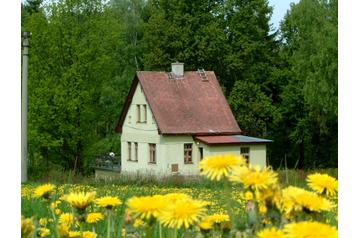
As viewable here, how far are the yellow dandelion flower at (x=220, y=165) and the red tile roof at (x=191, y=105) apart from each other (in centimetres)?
114

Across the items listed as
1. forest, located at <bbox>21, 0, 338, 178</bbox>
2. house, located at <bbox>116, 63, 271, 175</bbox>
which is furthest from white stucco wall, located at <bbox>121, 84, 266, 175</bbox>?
forest, located at <bbox>21, 0, 338, 178</bbox>

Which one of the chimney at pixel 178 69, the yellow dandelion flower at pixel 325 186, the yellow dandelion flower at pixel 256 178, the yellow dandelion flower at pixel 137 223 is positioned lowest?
the yellow dandelion flower at pixel 137 223

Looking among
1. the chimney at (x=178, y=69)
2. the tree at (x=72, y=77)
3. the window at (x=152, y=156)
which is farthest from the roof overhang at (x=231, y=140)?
the tree at (x=72, y=77)

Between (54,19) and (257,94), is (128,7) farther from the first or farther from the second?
(54,19)

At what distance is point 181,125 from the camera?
6.46ft

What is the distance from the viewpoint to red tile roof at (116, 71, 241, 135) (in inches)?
70.8

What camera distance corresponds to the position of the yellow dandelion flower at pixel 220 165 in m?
0.51

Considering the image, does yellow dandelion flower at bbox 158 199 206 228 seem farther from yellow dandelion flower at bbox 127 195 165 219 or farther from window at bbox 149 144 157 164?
window at bbox 149 144 157 164

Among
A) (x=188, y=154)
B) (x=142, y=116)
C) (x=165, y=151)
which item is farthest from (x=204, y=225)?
(x=142, y=116)

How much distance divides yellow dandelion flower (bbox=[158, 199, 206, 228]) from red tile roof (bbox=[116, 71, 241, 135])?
1166 millimetres

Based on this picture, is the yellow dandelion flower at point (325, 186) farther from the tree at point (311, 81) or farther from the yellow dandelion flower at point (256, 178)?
the tree at point (311, 81)

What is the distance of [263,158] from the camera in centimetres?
134

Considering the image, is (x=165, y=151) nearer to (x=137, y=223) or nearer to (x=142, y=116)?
(x=142, y=116)

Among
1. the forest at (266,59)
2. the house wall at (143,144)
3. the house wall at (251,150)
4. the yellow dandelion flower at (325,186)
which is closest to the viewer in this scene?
the yellow dandelion flower at (325,186)
